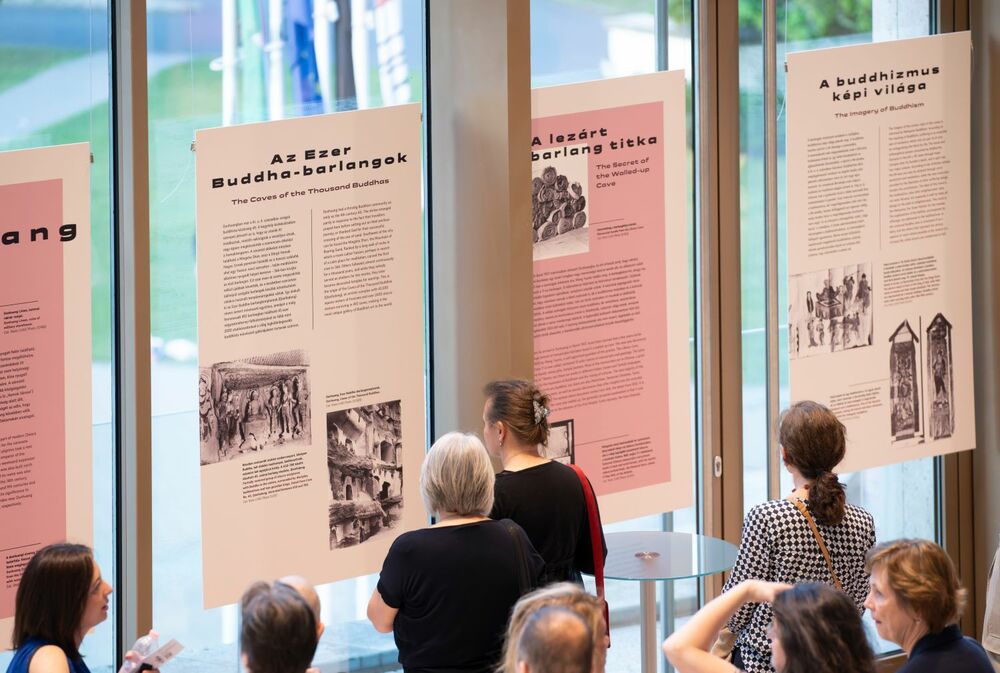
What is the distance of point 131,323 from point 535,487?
4.87 feet

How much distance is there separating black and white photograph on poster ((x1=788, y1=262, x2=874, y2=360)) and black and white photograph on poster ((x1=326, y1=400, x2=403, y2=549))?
1.94m

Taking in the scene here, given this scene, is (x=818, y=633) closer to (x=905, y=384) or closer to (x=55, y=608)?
(x=55, y=608)

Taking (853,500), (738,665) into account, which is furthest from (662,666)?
(738,665)

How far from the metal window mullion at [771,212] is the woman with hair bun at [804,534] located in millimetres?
1895

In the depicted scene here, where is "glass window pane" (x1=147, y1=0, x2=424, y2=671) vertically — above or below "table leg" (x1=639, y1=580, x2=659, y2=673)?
above

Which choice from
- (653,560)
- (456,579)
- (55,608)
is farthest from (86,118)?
(653,560)

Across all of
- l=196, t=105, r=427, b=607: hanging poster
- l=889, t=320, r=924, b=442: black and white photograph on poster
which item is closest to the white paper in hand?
l=196, t=105, r=427, b=607: hanging poster

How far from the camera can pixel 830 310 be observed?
5.79m

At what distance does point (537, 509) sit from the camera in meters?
3.77

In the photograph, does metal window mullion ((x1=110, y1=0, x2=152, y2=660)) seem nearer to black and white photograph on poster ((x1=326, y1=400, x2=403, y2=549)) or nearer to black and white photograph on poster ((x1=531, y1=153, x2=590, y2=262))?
black and white photograph on poster ((x1=326, y1=400, x2=403, y2=549))

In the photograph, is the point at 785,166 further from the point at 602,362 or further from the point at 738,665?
the point at 738,665

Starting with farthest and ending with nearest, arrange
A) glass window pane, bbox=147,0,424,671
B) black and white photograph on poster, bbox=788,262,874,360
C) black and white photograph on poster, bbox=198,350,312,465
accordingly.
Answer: black and white photograph on poster, bbox=788,262,874,360, glass window pane, bbox=147,0,424,671, black and white photograph on poster, bbox=198,350,312,465

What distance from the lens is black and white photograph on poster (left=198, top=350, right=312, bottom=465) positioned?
4.30m

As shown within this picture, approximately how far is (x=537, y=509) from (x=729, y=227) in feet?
7.72
